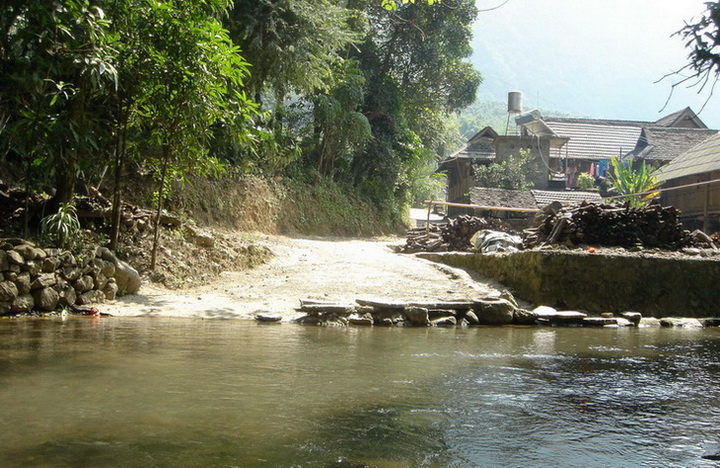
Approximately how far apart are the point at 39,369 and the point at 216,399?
66.0 inches

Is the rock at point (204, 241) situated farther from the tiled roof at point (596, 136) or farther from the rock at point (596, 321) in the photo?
the tiled roof at point (596, 136)

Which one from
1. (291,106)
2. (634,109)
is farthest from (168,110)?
(634,109)

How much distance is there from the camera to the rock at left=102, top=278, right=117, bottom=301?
921cm

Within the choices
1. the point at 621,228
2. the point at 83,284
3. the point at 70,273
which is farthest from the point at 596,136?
the point at 70,273

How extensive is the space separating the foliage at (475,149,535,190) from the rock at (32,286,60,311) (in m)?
26.8

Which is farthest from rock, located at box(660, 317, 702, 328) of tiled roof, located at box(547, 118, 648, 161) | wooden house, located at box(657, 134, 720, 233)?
tiled roof, located at box(547, 118, 648, 161)

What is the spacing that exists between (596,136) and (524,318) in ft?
107

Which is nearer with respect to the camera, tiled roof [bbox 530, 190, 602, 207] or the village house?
tiled roof [bbox 530, 190, 602, 207]

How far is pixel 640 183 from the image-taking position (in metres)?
27.2

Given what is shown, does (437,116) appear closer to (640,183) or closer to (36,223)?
(640,183)

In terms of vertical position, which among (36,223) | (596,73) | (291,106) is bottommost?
(36,223)

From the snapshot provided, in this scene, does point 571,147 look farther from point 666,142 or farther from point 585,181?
point 666,142

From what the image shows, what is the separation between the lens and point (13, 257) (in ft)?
26.0

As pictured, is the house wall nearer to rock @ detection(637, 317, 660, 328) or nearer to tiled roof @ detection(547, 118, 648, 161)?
tiled roof @ detection(547, 118, 648, 161)
